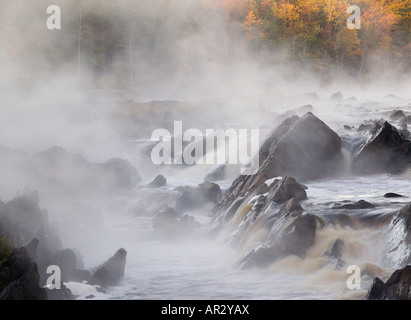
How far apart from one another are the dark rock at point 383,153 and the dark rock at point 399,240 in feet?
21.7

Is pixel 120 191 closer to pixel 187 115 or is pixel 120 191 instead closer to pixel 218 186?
pixel 218 186

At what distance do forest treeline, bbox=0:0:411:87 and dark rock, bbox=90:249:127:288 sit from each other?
110ft

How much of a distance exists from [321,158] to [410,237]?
7912mm

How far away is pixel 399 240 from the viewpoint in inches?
374

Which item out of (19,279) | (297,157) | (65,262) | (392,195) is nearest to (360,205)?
(392,195)

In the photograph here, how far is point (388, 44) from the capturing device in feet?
215

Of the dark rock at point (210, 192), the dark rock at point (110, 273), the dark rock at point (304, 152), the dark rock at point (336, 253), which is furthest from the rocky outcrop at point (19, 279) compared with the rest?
the dark rock at point (210, 192)

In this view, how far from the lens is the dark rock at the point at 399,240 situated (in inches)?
357

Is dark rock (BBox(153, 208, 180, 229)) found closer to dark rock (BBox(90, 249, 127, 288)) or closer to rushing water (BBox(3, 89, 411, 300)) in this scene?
rushing water (BBox(3, 89, 411, 300))

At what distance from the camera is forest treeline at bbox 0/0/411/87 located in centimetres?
4647

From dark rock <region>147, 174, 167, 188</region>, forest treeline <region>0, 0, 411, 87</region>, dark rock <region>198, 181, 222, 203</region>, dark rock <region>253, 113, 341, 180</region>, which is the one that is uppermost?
forest treeline <region>0, 0, 411, 87</region>

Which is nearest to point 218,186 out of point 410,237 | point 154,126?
Result: point 410,237

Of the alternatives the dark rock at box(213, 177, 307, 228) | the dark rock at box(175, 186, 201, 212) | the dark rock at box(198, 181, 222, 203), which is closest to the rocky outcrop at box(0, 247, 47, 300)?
the dark rock at box(213, 177, 307, 228)

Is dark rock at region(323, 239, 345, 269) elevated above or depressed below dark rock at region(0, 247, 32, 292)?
below
